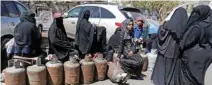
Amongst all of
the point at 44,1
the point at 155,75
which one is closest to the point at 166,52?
the point at 155,75

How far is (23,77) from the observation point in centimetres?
532

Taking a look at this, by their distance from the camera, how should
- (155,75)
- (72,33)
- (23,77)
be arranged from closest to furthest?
(23,77) → (155,75) → (72,33)

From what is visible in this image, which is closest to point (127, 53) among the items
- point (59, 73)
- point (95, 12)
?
point (59, 73)

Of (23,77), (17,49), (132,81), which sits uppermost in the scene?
(17,49)

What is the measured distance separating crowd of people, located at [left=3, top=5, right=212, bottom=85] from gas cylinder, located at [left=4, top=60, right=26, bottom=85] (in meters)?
0.66

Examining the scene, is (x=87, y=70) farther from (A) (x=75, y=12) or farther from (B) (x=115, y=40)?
(A) (x=75, y=12)

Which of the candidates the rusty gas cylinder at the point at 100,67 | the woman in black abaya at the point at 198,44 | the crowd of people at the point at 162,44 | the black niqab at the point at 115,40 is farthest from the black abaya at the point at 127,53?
the woman in black abaya at the point at 198,44

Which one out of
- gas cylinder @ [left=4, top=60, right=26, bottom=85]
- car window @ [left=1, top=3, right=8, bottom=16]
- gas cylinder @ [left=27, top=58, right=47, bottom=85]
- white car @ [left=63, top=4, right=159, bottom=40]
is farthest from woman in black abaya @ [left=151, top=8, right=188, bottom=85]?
car window @ [left=1, top=3, right=8, bottom=16]

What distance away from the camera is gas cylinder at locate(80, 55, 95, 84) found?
603cm

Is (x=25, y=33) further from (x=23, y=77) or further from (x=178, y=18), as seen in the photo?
(x=178, y=18)

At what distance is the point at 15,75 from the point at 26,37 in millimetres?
939

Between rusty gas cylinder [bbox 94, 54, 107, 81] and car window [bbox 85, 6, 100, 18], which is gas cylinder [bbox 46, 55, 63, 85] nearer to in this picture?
rusty gas cylinder [bbox 94, 54, 107, 81]

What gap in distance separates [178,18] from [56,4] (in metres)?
15.4

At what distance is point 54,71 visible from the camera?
18.5 feet
